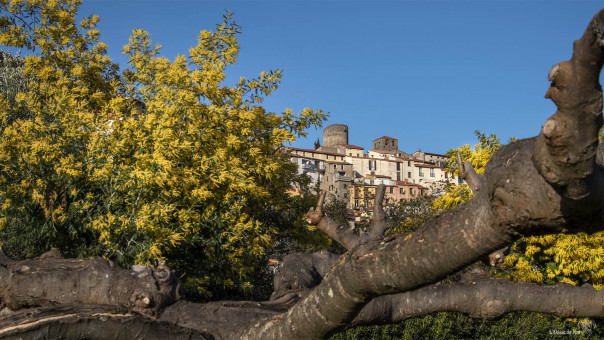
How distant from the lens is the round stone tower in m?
96.0

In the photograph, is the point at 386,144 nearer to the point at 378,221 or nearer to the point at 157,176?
the point at 157,176

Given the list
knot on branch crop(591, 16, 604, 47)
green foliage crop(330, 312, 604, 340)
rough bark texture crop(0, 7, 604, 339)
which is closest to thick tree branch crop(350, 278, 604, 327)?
rough bark texture crop(0, 7, 604, 339)

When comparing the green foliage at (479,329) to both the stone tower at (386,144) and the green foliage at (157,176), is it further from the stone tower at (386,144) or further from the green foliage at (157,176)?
the stone tower at (386,144)

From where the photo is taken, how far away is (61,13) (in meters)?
11.3

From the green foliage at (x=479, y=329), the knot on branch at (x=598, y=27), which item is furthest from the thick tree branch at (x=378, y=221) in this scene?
the knot on branch at (x=598, y=27)

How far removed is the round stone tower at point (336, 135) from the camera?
3780 inches

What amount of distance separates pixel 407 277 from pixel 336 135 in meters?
94.6

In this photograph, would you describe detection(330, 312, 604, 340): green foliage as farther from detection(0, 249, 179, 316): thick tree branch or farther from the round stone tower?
the round stone tower

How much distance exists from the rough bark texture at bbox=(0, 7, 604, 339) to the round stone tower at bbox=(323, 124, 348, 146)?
9120cm

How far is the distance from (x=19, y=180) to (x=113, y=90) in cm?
388

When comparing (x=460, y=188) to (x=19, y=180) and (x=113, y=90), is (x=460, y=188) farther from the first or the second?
(x=19, y=180)

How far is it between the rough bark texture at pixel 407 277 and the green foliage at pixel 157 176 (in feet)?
9.85

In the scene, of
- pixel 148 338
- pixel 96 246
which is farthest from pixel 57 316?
pixel 96 246

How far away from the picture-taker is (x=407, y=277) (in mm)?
2268
